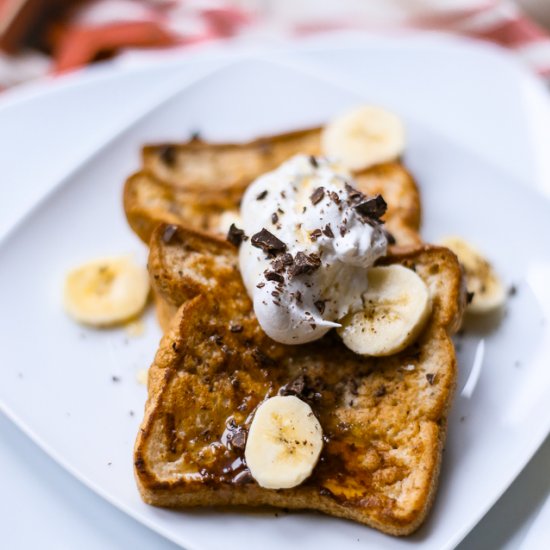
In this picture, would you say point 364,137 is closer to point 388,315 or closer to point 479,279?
point 479,279

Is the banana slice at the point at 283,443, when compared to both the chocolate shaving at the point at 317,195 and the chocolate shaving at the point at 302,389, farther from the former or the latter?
the chocolate shaving at the point at 317,195

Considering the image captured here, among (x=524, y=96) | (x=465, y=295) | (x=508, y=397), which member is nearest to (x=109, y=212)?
(x=465, y=295)

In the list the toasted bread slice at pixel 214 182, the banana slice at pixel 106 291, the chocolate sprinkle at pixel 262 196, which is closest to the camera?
the chocolate sprinkle at pixel 262 196

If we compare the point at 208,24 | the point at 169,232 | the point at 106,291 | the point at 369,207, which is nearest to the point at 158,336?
the point at 106,291

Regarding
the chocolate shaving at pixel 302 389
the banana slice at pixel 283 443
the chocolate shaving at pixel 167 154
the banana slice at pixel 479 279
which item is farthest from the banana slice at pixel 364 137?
the banana slice at pixel 283 443

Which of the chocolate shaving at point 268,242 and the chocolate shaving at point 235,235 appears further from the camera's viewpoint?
the chocolate shaving at point 235,235

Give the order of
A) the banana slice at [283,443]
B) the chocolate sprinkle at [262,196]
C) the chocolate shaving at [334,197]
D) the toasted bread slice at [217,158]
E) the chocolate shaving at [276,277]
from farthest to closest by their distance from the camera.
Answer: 1. the toasted bread slice at [217,158]
2. the chocolate sprinkle at [262,196]
3. the chocolate shaving at [334,197]
4. the chocolate shaving at [276,277]
5. the banana slice at [283,443]

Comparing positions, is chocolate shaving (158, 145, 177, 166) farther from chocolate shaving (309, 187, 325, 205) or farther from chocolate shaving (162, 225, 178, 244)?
chocolate shaving (309, 187, 325, 205)

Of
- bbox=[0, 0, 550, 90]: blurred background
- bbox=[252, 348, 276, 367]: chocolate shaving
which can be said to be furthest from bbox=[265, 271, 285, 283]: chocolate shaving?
bbox=[0, 0, 550, 90]: blurred background
